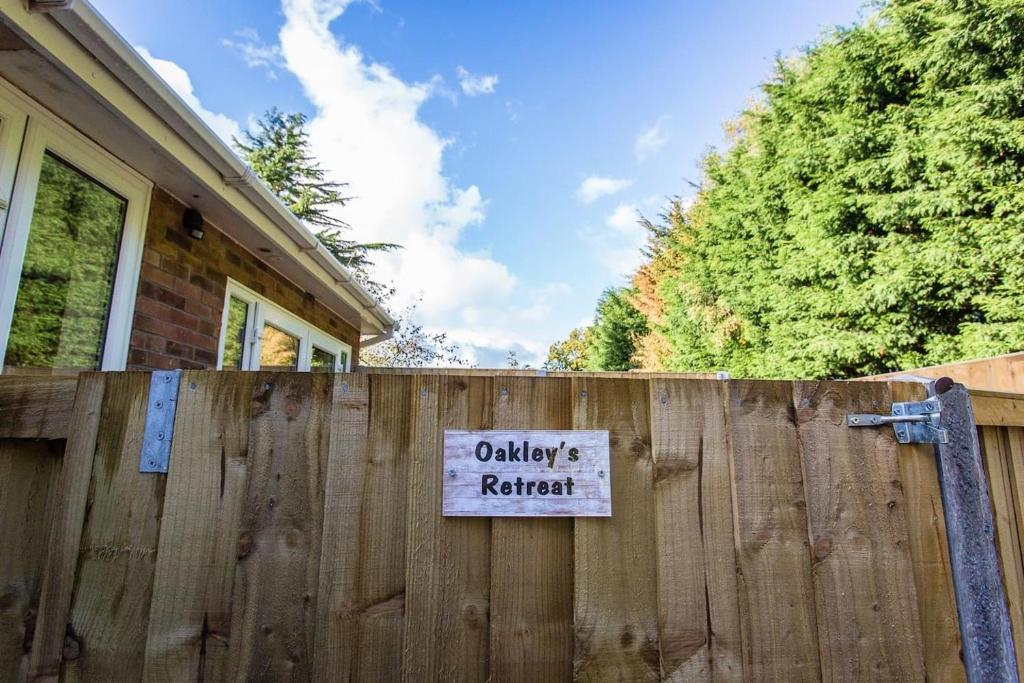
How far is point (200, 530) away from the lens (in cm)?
104

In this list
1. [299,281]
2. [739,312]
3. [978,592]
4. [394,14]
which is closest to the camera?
[978,592]

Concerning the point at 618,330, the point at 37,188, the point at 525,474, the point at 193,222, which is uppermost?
the point at 618,330

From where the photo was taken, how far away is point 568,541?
3.51ft

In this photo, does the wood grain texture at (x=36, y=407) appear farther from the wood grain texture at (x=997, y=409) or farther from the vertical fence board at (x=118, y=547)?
the wood grain texture at (x=997, y=409)

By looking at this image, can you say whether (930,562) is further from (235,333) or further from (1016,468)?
→ (235,333)

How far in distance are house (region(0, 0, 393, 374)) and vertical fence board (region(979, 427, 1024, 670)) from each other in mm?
2616

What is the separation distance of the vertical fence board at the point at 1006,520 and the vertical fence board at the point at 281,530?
1560 mm

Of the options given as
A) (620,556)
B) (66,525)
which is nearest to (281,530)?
(66,525)

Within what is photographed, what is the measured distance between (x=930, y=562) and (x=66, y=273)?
3.26 metres

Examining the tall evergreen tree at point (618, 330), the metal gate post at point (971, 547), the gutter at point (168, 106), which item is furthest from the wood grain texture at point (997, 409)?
the tall evergreen tree at point (618, 330)

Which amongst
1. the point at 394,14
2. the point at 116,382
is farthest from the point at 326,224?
the point at 116,382

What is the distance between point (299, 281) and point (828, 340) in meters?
6.00

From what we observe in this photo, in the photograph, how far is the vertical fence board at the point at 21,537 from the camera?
3.43 ft

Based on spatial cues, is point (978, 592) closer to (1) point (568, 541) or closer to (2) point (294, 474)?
(1) point (568, 541)
